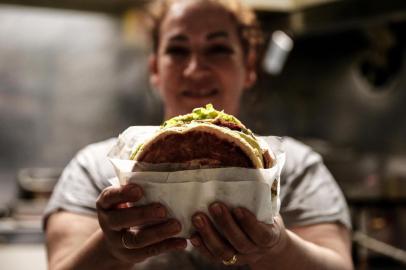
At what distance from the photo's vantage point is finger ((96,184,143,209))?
37.3 inches

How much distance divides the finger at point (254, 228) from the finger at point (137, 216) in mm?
122

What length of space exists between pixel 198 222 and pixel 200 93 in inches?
20.5

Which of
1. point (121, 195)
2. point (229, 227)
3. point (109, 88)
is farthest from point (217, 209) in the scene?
point (109, 88)

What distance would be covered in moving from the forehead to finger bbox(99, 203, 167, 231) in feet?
2.07

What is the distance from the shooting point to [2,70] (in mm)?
3773

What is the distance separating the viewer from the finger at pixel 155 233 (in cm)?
95

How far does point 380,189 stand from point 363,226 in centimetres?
53

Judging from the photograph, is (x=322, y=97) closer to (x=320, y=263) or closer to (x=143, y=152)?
(x=320, y=263)

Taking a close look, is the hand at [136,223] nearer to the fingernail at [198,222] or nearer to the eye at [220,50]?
the fingernail at [198,222]

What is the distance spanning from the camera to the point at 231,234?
95 cm

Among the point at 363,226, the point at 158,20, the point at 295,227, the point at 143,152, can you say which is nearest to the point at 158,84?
the point at 158,20

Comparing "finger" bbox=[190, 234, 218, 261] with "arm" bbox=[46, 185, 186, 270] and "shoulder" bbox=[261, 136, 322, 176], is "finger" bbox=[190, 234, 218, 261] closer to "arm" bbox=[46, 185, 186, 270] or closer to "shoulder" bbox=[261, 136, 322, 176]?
"arm" bbox=[46, 185, 186, 270]

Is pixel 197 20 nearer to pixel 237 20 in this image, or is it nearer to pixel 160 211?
pixel 237 20

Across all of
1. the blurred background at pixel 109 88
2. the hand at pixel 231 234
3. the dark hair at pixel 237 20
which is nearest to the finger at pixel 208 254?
the hand at pixel 231 234
